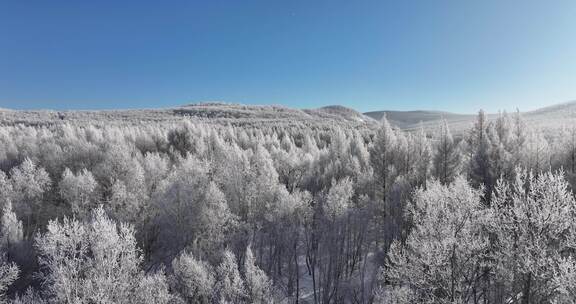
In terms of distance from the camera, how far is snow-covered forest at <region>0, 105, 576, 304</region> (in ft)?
63.4

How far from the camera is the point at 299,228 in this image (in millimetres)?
38188

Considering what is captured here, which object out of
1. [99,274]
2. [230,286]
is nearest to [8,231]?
[99,274]

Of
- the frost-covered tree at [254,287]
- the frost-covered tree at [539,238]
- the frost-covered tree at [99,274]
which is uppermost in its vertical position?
the frost-covered tree at [539,238]

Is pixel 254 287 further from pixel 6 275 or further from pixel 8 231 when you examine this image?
pixel 8 231

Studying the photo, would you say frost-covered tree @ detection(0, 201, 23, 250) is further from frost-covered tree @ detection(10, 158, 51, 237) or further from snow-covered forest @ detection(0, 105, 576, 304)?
frost-covered tree @ detection(10, 158, 51, 237)

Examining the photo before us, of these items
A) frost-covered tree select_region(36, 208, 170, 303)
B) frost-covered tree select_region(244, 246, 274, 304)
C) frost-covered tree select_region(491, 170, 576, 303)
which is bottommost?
frost-covered tree select_region(244, 246, 274, 304)

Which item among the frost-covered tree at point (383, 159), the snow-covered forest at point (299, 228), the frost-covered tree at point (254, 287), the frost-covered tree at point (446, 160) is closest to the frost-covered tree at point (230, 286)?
the snow-covered forest at point (299, 228)

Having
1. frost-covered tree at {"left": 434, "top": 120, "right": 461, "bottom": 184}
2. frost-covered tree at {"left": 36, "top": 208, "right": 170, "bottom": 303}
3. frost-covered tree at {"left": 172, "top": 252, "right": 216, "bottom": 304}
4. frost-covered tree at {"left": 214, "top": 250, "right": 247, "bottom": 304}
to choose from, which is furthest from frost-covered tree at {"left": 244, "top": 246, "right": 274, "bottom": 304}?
frost-covered tree at {"left": 434, "top": 120, "right": 461, "bottom": 184}

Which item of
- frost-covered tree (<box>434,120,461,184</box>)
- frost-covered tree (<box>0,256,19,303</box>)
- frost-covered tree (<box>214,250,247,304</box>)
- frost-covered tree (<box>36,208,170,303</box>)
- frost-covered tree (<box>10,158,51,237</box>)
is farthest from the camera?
frost-covered tree (<box>434,120,461,184</box>)

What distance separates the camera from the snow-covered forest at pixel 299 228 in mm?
19314

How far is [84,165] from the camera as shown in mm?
52062

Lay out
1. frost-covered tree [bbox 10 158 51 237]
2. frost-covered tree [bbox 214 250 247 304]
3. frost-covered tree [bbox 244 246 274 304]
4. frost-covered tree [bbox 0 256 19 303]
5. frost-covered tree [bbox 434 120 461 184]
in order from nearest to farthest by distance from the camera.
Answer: frost-covered tree [bbox 0 256 19 303]
frost-covered tree [bbox 214 250 247 304]
frost-covered tree [bbox 244 246 274 304]
frost-covered tree [bbox 10 158 51 237]
frost-covered tree [bbox 434 120 461 184]

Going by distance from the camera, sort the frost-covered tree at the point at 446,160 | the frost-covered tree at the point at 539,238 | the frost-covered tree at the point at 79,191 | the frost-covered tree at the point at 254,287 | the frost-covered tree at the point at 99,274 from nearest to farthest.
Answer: the frost-covered tree at the point at 539,238 < the frost-covered tree at the point at 99,274 < the frost-covered tree at the point at 254,287 < the frost-covered tree at the point at 79,191 < the frost-covered tree at the point at 446,160

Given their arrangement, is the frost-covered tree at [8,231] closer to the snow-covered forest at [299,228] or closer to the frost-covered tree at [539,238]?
the snow-covered forest at [299,228]
